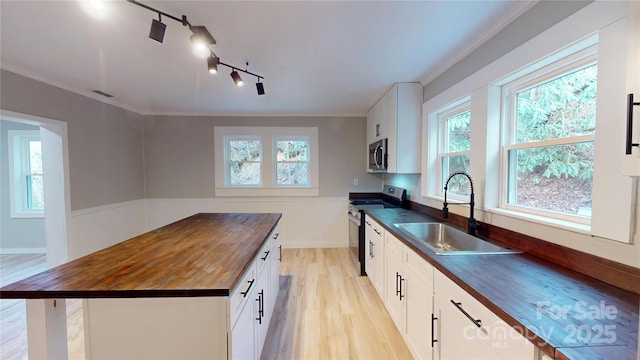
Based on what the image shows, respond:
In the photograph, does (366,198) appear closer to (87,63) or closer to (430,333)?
(430,333)

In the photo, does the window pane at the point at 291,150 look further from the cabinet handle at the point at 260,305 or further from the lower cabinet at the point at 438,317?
the cabinet handle at the point at 260,305

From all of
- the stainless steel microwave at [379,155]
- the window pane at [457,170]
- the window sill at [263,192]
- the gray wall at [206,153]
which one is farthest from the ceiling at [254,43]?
the window sill at [263,192]

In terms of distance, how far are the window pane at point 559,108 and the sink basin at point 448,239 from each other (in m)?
0.75

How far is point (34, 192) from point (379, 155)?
5.75m

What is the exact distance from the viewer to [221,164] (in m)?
4.61

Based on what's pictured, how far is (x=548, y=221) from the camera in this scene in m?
1.48

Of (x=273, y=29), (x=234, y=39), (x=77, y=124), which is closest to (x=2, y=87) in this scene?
(x=77, y=124)

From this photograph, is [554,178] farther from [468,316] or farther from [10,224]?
[10,224]

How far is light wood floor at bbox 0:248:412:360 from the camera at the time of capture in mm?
2008

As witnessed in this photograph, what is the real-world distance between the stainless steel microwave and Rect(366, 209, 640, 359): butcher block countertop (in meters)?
2.10

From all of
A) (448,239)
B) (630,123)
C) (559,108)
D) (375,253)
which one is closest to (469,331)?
(630,123)

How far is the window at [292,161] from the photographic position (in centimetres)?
469

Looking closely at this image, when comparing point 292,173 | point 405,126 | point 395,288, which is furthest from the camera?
point 292,173

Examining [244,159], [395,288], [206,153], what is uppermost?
[206,153]
